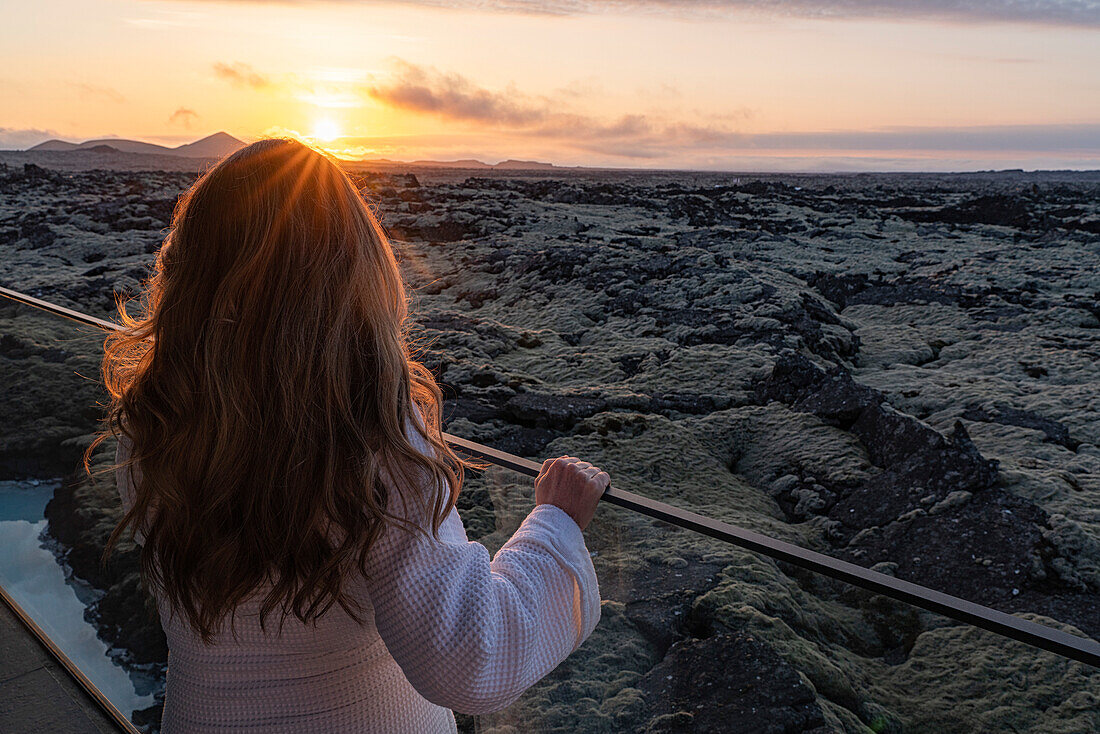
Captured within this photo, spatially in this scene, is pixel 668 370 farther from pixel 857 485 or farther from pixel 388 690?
pixel 388 690

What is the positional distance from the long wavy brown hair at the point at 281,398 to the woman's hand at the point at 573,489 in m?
0.19

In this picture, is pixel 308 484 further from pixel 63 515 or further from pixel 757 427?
pixel 757 427

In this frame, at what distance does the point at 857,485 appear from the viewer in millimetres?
6000

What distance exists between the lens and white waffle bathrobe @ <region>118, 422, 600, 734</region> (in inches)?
32.7

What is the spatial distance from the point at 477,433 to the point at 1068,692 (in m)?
6.24

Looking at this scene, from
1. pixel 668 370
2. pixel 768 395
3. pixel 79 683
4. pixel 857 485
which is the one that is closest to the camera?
pixel 79 683

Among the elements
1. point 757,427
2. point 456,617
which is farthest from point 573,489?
point 757,427

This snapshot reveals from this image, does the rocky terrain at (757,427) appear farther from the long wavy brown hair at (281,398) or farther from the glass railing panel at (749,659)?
the long wavy brown hair at (281,398)

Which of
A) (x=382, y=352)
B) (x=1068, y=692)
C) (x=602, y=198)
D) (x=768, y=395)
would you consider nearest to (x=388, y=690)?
(x=382, y=352)

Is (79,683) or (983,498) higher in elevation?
(79,683)

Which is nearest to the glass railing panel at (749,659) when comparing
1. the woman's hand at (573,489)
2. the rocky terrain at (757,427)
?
the rocky terrain at (757,427)

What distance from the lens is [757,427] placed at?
25.0 feet

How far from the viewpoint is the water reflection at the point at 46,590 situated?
2.35m

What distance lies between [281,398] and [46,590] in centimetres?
246
